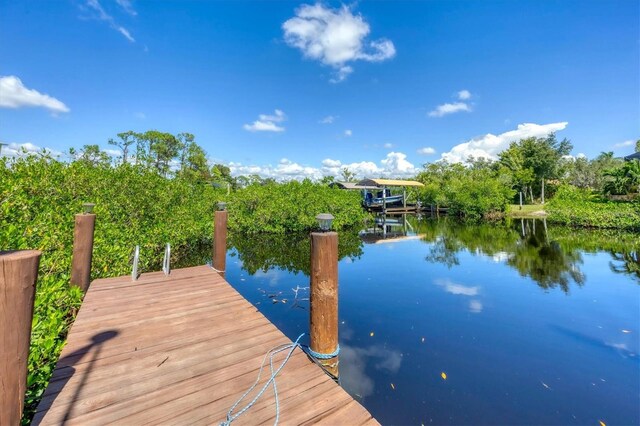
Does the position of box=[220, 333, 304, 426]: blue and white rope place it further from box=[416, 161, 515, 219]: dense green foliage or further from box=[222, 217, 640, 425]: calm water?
box=[416, 161, 515, 219]: dense green foliage

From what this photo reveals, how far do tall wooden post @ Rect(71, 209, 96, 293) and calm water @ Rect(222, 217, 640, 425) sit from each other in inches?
107

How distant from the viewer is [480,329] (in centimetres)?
439

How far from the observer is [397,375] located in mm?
3375

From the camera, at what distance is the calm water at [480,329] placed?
9.53ft

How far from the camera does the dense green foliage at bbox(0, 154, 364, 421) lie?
8.17 ft

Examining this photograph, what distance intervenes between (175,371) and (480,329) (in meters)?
4.28

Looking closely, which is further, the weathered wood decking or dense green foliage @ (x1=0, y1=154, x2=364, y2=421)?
dense green foliage @ (x1=0, y1=154, x2=364, y2=421)

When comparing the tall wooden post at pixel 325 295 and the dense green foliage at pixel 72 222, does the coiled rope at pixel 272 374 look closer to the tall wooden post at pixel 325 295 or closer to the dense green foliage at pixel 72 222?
the tall wooden post at pixel 325 295

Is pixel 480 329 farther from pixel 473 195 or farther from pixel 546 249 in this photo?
pixel 473 195

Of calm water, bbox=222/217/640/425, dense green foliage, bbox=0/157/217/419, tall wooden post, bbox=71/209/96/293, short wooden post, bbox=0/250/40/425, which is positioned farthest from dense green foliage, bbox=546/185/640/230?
tall wooden post, bbox=71/209/96/293

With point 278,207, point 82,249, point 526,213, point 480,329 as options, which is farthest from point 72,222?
point 526,213

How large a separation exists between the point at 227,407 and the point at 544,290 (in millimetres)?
6906

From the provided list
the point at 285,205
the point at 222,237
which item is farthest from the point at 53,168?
the point at 285,205

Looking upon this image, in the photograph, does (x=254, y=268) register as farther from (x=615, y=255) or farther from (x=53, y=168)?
(x=615, y=255)
